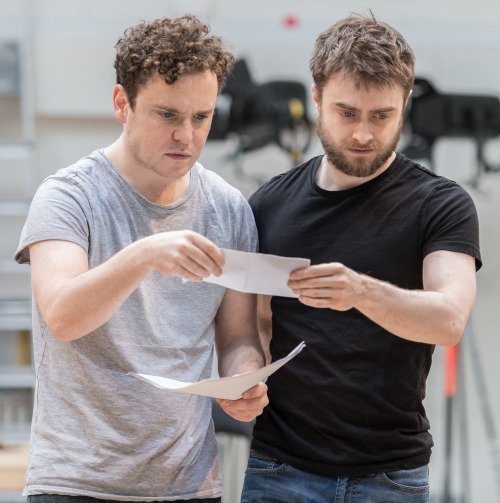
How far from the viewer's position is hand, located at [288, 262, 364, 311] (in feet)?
4.50

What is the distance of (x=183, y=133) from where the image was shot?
1497 mm

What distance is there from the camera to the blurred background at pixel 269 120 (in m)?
3.75

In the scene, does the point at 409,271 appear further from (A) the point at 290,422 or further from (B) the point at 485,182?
(B) the point at 485,182

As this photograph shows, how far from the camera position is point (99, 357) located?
150 cm

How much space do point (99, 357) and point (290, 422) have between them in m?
0.44

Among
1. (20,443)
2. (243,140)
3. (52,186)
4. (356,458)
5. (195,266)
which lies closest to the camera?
(195,266)

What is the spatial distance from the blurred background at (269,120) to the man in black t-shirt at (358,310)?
2.07m

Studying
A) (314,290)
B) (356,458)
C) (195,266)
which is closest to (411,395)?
(356,458)

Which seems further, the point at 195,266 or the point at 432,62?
the point at 432,62

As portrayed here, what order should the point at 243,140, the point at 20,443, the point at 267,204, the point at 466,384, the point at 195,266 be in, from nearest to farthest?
the point at 195,266 < the point at 267,204 < the point at 20,443 < the point at 243,140 < the point at 466,384

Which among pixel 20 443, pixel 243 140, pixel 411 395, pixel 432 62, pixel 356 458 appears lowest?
pixel 20 443

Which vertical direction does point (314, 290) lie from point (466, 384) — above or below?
above

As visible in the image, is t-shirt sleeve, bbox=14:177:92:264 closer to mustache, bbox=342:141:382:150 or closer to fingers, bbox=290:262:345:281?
fingers, bbox=290:262:345:281

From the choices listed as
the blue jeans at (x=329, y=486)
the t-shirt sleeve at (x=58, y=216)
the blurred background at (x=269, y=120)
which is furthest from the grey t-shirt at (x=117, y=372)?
the blurred background at (x=269, y=120)
